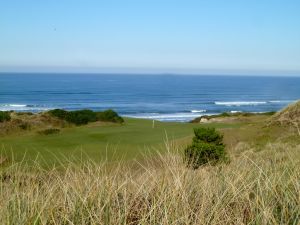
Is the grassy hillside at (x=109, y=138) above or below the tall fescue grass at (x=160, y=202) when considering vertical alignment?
below

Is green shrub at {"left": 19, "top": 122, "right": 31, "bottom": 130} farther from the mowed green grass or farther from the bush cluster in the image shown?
the bush cluster

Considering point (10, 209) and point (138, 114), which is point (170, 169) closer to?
point (10, 209)

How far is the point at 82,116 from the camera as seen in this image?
1283 inches

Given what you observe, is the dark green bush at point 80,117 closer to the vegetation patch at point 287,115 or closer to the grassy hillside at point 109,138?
the grassy hillside at point 109,138

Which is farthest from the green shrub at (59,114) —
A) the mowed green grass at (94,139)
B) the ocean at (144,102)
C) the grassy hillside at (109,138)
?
the ocean at (144,102)

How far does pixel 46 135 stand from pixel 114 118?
8746mm

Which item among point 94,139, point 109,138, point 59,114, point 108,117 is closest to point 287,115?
point 109,138

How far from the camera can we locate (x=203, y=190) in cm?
374

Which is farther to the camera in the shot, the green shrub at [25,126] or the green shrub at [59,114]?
the green shrub at [59,114]

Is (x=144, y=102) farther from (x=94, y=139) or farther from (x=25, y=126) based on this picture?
(x=94, y=139)

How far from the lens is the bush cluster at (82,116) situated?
105ft

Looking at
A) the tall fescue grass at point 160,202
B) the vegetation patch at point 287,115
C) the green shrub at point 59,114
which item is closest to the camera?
the tall fescue grass at point 160,202

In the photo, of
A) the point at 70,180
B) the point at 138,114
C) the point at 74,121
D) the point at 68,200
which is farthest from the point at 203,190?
the point at 138,114

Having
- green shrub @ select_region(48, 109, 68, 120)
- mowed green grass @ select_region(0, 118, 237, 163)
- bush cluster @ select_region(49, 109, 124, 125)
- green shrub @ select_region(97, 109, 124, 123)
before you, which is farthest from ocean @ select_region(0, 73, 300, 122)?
mowed green grass @ select_region(0, 118, 237, 163)
